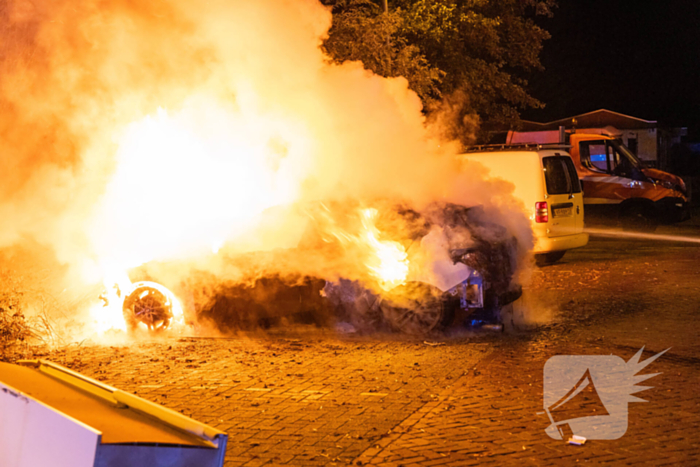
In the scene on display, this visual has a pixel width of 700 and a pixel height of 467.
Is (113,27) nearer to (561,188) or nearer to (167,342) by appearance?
(167,342)

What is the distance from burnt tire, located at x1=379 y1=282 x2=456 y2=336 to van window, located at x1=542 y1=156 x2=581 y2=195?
204 inches

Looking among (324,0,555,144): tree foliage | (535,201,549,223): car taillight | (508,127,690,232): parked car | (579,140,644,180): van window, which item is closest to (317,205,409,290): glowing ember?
(535,201,549,223): car taillight

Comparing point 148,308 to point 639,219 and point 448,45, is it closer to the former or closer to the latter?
point 448,45

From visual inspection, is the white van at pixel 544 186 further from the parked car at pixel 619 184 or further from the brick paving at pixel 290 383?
the parked car at pixel 619 184

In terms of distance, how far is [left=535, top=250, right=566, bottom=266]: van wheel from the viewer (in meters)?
13.5

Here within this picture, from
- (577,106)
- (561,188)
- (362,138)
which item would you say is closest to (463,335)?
(362,138)

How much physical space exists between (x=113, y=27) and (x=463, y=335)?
5.91 m

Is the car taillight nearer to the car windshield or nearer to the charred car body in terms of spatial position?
the charred car body

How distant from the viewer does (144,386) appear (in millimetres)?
6527

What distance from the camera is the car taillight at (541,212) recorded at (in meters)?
12.7

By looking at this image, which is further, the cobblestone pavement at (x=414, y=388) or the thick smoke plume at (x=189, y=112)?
the thick smoke plume at (x=189, y=112)

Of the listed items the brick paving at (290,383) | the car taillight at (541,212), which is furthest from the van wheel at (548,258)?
the brick paving at (290,383)

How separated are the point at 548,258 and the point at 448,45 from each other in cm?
680

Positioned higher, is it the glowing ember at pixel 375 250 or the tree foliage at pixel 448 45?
the tree foliage at pixel 448 45
